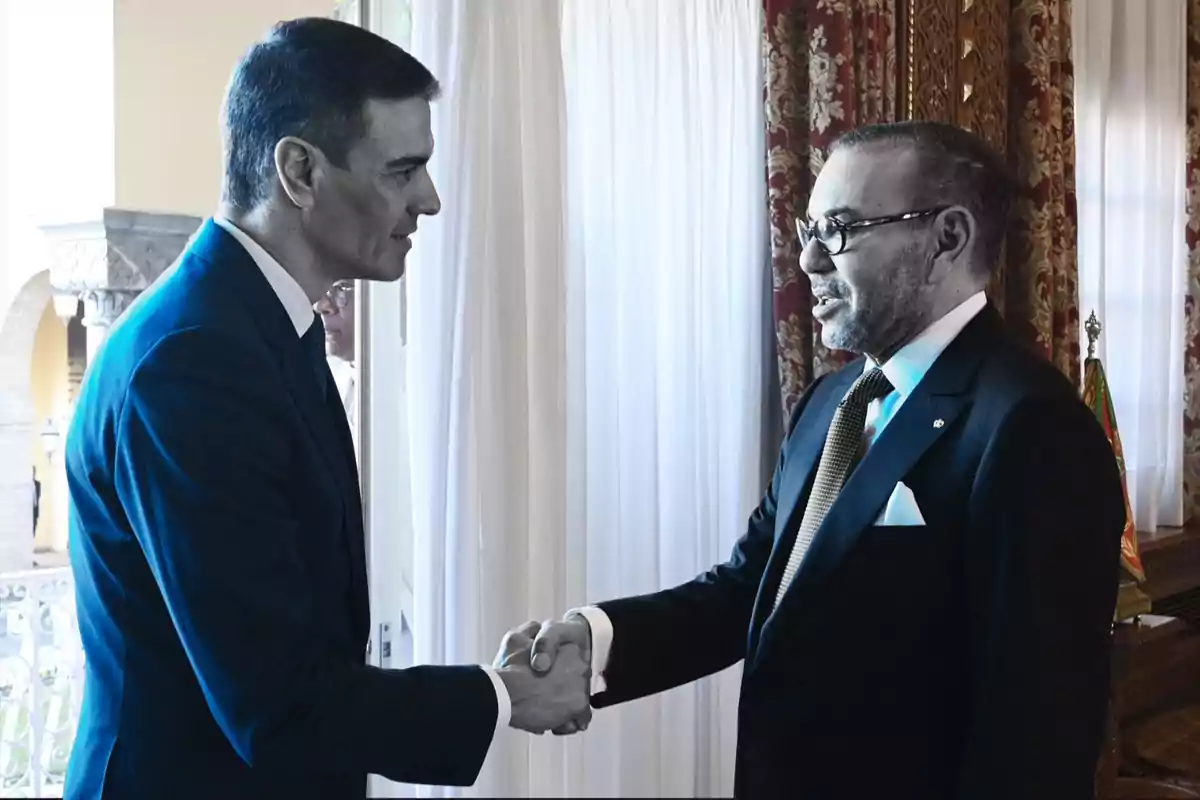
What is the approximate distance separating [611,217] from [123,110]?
3.37m

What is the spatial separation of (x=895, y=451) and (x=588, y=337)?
1111 millimetres

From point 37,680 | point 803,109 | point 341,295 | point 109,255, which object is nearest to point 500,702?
point 341,295

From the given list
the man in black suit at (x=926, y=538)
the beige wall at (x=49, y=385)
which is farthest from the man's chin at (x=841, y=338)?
the beige wall at (x=49, y=385)

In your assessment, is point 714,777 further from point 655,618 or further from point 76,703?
point 76,703

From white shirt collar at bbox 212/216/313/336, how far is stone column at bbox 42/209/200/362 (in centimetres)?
237

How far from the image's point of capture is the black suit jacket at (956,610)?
4.24 ft

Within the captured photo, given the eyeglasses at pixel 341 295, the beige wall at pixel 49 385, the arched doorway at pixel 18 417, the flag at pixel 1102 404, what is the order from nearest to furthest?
1. the eyeglasses at pixel 341 295
2. the flag at pixel 1102 404
3. the arched doorway at pixel 18 417
4. the beige wall at pixel 49 385

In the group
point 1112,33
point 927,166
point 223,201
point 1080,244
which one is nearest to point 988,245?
point 927,166

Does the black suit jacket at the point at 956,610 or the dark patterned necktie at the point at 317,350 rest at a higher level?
the dark patterned necktie at the point at 317,350

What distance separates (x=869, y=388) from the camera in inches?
62.6

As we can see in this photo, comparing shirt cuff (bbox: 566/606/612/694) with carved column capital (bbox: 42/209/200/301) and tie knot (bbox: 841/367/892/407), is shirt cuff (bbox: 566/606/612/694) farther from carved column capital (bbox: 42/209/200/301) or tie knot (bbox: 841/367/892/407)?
carved column capital (bbox: 42/209/200/301)

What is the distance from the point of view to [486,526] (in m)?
2.11

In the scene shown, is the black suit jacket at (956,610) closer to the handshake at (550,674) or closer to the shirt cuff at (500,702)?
→ the handshake at (550,674)

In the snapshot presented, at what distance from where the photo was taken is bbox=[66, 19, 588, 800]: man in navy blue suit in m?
1.10
